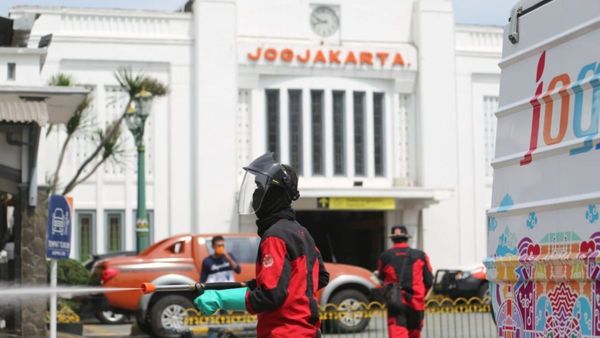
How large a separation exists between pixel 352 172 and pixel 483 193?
4631 millimetres

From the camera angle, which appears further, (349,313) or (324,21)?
(324,21)

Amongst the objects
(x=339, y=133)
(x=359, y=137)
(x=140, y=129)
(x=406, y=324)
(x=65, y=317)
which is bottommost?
(x=65, y=317)

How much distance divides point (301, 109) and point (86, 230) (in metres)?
7.44

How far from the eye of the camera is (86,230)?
113ft

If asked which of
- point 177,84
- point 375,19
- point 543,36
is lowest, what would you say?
point 543,36

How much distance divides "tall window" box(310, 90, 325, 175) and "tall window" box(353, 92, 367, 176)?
1.16 m

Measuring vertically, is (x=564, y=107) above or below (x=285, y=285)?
above

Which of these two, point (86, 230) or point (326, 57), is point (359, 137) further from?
point (86, 230)

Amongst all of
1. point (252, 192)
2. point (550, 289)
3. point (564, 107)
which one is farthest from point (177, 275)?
point (564, 107)

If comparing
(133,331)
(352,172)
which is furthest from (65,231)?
(352,172)

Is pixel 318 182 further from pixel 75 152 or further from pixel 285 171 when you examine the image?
pixel 285 171

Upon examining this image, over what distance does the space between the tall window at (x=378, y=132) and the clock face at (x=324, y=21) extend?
8.13 feet

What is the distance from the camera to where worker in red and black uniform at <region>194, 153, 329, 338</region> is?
19.8ft

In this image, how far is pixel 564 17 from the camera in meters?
5.96
